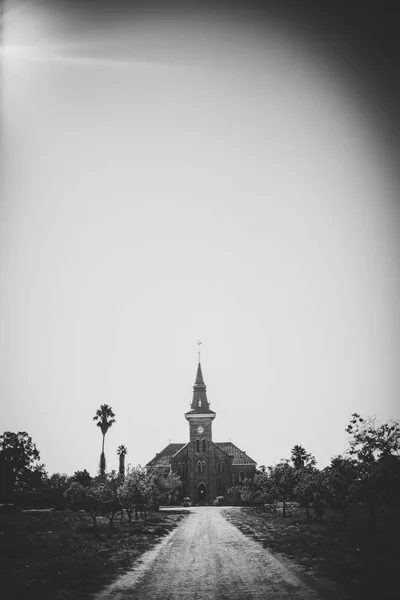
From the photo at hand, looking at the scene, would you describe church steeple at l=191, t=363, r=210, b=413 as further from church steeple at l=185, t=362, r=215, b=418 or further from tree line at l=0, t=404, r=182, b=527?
tree line at l=0, t=404, r=182, b=527

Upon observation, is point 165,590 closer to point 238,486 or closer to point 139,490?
point 139,490

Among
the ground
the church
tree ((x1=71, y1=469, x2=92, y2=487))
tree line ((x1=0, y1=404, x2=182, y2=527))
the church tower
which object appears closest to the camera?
the ground

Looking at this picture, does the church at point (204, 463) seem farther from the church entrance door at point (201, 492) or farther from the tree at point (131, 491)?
the tree at point (131, 491)

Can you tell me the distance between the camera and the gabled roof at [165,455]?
80444 millimetres

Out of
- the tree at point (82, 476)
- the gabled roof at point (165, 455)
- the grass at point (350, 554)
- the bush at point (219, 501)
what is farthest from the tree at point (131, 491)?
the gabled roof at point (165, 455)

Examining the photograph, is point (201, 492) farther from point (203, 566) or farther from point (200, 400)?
point (203, 566)

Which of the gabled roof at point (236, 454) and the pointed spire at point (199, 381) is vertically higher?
the pointed spire at point (199, 381)

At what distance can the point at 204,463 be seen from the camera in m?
74.6

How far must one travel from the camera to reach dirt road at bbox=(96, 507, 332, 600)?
10625 millimetres

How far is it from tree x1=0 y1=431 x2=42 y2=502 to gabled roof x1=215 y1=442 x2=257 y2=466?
115 ft

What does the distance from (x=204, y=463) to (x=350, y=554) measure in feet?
207

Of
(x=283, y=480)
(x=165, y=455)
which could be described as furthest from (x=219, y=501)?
(x=283, y=480)

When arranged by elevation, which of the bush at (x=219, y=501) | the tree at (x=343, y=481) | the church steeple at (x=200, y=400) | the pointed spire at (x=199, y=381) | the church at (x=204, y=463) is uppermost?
the pointed spire at (x=199, y=381)

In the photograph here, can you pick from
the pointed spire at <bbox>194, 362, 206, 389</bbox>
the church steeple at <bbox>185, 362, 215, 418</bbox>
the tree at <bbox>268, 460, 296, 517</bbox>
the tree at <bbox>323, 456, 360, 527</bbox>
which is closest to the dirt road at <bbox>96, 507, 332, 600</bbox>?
the tree at <bbox>323, 456, 360, 527</bbox>
